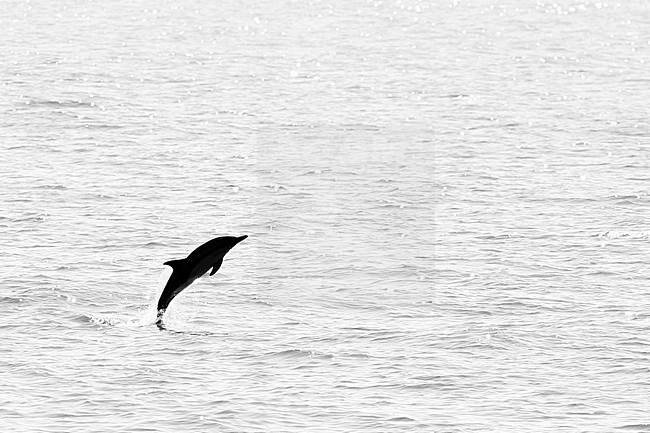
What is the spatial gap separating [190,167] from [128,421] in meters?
49.9

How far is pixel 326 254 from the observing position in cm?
7525

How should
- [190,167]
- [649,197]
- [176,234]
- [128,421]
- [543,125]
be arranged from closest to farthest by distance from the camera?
[128,421] → [176,234] → [649,197] → [190,167] → [543,125]

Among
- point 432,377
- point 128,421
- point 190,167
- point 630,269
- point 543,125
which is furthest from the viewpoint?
point 543,125

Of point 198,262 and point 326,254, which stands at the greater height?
point 198,262

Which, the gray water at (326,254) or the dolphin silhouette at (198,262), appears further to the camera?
the gray water at (326,254)

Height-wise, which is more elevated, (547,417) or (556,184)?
(556,184)

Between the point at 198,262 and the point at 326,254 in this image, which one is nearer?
the point at 198,262

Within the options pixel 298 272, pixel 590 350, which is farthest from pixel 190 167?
pixel 590 350

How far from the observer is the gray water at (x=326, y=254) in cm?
5141

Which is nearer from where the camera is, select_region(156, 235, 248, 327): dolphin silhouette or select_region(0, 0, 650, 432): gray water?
select_region(156, 235, 248, 327): dolphin silhouette

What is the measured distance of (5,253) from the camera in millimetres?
70500

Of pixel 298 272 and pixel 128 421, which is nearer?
pixel 128 421

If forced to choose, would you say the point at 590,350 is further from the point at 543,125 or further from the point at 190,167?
the point at 543,125

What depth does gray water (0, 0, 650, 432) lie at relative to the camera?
169ft
